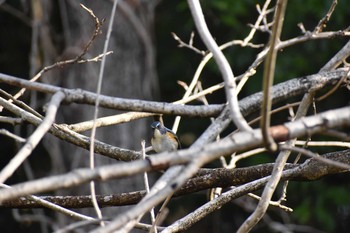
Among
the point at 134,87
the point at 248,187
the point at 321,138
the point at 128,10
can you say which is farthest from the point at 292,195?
the point at 248,187

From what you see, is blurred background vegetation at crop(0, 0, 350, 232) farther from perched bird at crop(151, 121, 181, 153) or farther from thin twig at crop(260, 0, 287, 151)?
thin twig at crop(260, 0, 287, 151)

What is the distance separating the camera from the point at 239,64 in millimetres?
8039

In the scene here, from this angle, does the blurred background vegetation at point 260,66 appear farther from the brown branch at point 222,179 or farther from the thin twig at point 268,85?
the thin twig at point 268,85

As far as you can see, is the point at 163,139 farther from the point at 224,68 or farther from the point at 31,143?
the point at 31,143

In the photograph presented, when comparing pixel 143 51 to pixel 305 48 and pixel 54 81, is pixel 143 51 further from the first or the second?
pixel 305 48

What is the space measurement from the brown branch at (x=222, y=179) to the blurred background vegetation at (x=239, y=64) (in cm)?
452

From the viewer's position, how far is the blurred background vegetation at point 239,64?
7648mm

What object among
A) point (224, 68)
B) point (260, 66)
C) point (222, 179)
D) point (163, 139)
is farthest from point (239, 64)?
point (224, 68)

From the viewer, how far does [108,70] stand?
7512 mm

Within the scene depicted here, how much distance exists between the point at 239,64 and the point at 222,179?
215 inches

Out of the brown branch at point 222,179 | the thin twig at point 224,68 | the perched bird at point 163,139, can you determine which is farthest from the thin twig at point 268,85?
the perched bird at point 163,139

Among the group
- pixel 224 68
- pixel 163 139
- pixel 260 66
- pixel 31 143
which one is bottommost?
pixel 31 143

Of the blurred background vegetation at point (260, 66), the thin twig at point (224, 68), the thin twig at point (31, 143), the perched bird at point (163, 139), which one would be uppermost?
the blurred background vegetation at point (260, 66)

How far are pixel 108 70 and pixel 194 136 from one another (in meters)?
1.81
